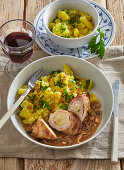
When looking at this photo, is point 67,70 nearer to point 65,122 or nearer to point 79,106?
point 79,106

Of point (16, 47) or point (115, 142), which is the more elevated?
point (16, 47)

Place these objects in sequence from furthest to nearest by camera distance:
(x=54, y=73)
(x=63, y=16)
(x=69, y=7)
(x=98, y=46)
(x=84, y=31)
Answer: (x=69, y=7)
(x=63, y=16)
(x=84, y=31)
(x=98, y=46)
(x=54, y=73)

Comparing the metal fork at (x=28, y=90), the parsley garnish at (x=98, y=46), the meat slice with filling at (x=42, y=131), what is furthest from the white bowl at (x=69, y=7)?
the meat slice with filling at (x=42, y=131)

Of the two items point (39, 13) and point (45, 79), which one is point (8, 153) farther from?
point (39, 13)

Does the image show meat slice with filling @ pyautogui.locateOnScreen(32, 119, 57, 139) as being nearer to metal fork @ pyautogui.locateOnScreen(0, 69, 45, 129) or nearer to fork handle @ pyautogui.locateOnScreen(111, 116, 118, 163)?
metal fork @ pyautogui.locateOnScreen(0, 69, 45, 129)

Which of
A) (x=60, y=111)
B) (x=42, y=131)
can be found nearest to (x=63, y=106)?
(x=60, y=111)

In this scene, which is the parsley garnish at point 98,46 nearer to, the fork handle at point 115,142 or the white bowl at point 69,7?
the white bowl at point 69,7
